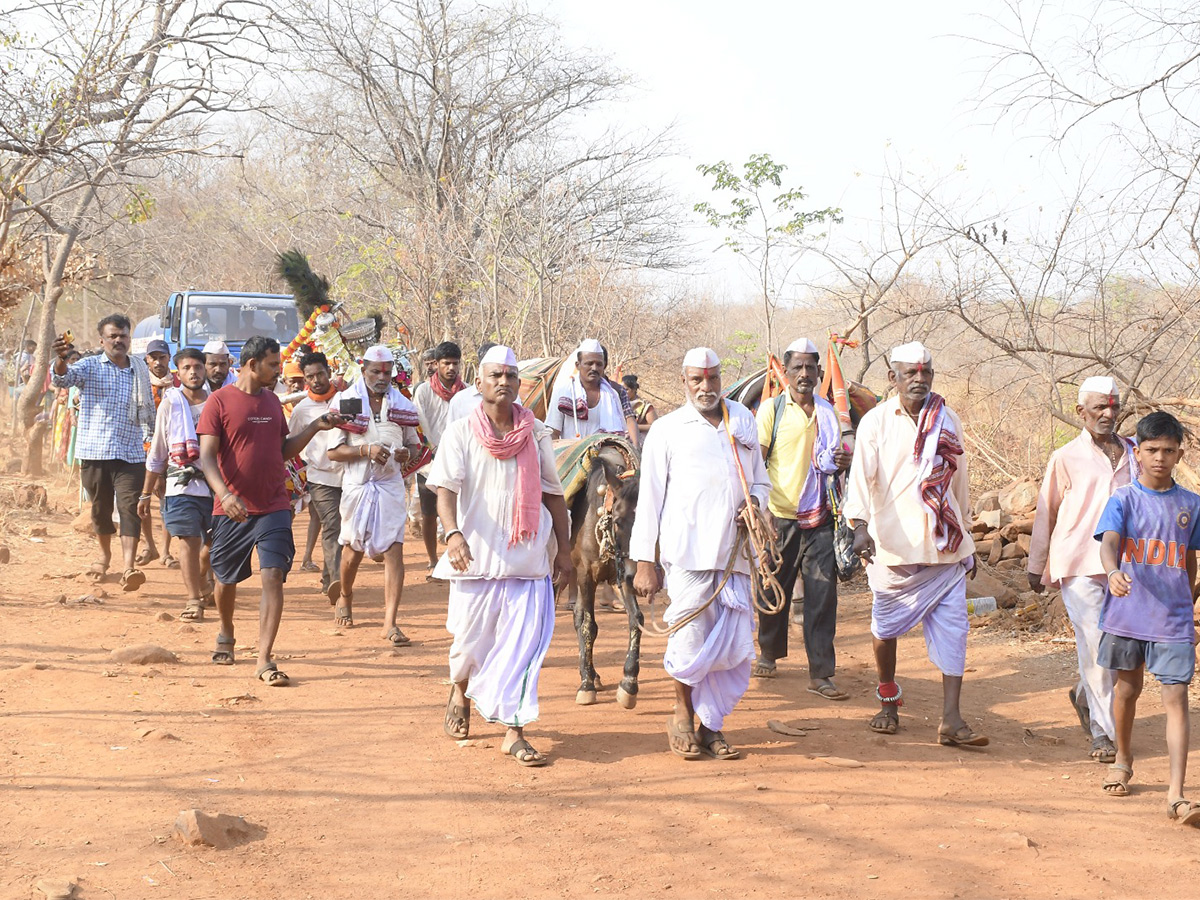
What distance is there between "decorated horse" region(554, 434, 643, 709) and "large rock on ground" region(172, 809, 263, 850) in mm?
2561

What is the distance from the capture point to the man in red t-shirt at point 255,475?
7.12m

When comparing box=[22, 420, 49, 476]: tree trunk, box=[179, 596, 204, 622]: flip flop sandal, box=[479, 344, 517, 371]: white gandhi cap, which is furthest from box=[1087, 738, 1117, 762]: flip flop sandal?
box=[22, 420, 49, 476]: tree trunk

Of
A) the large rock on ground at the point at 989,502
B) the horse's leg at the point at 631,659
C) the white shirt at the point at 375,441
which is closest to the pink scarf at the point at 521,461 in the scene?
the horse's leg at the point at 631,659

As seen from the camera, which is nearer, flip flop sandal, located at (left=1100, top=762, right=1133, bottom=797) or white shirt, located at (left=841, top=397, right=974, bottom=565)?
flip flop sandal, located at (left=1100, top=762, right=1133, bottom=797)

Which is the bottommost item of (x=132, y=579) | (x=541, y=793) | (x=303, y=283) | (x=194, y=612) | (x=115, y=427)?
(x=541, y=793)

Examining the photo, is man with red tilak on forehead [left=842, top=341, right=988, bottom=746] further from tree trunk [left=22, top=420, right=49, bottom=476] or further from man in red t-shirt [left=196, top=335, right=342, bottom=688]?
tree trunk [left=22, top=420, right=49, bottom=476]

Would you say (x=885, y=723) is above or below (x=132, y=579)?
below

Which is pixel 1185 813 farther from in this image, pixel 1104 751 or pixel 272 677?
pixel 272 677

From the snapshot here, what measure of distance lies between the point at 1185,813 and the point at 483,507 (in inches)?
131

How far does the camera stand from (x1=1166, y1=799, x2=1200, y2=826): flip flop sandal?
16.5 feet

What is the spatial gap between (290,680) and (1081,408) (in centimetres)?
470

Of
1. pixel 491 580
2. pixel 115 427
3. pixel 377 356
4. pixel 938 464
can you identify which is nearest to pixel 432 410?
pixel 377 356

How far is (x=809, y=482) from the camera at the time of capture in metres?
7.42

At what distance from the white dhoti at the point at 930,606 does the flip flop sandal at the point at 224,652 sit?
394 cm
